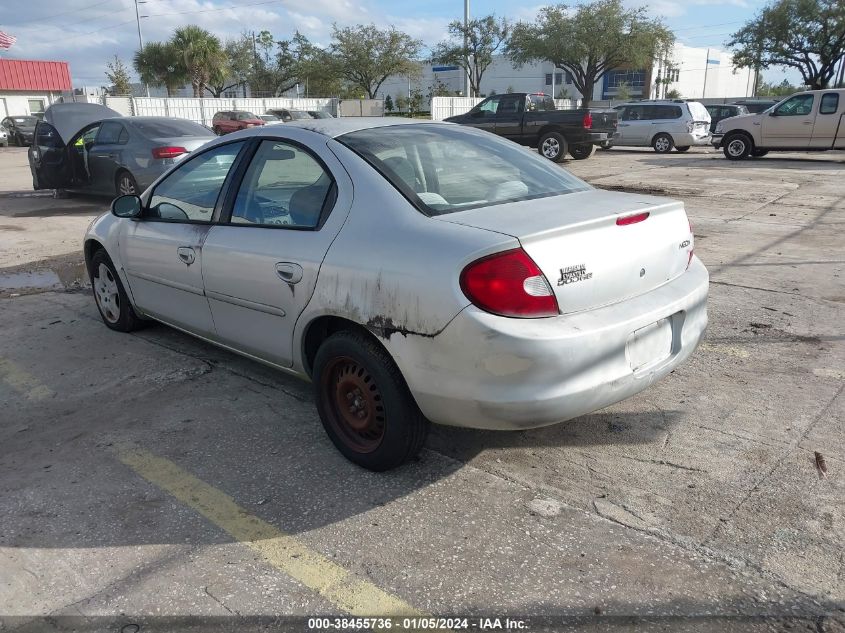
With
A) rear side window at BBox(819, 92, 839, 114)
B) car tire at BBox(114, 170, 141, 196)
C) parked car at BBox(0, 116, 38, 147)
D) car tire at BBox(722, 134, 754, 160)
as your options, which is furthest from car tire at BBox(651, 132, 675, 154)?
parked car at BBox(0, 116, 38, 147)

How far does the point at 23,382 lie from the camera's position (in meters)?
4.46

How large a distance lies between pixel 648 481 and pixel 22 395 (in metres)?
3.74

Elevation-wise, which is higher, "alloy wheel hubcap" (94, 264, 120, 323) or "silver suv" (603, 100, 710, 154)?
"silver suv" (603, 100, 710, 154)

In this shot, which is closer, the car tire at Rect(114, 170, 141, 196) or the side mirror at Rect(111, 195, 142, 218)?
the side mirror at Rect(111, 195, 142, 218)

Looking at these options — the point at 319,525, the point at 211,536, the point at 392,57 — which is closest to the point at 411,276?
the point at 319,525

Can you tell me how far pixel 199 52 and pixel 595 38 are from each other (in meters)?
28.0

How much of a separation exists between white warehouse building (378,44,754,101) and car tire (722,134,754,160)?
54459 mm

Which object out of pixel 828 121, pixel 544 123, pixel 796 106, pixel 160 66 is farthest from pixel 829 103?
pixel 160 66

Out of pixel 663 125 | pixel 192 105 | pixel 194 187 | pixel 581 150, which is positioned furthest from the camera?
pixel 192 105

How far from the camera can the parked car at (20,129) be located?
34719mm

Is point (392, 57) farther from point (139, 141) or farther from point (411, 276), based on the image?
point (411, 276)

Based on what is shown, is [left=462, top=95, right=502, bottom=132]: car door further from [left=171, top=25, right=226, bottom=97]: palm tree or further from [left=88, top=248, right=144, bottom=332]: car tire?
[left=171, top=25, right=226, bottom=97]: palm tree

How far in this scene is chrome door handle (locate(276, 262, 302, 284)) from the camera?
3230 mm

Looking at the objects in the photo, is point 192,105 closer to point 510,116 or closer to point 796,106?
point 510,116
